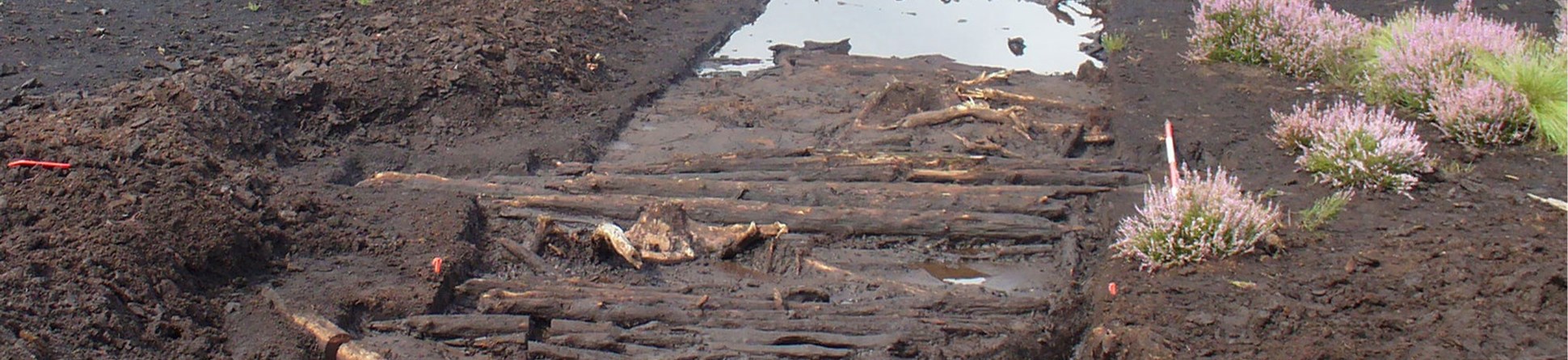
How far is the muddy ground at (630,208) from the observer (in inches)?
222

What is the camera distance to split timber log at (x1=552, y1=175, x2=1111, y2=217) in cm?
794

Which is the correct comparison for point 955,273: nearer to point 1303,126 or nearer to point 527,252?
point 527,252

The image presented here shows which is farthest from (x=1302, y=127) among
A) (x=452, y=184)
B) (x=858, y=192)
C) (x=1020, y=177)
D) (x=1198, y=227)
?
(x=452, y=184)

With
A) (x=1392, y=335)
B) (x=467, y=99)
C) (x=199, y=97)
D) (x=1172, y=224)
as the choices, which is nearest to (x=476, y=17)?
(x=467, y=99)

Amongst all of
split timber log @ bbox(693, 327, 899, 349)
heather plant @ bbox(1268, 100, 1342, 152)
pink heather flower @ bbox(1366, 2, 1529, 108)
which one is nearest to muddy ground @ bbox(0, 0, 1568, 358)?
split timber log @ bbox(693, 327, 899, 349)

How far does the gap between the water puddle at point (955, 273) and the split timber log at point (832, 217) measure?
0.30 metres

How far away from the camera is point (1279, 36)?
443 inches

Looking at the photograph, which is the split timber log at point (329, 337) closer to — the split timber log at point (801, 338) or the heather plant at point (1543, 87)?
the split timber log at point (801, 338)

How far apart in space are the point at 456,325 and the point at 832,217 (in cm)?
242

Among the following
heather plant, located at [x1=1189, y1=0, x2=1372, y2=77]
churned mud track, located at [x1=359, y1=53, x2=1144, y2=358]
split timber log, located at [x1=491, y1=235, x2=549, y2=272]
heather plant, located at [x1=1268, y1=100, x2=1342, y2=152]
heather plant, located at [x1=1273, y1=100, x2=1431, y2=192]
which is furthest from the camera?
heather plant, located at [x1=1189, y1=0, x2=1372, y2=77]

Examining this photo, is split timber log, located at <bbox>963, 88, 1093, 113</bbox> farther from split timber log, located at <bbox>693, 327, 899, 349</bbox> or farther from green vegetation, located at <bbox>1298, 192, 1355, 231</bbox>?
split timber log, located at <bbox>693, 327, 899, 349</bbox>

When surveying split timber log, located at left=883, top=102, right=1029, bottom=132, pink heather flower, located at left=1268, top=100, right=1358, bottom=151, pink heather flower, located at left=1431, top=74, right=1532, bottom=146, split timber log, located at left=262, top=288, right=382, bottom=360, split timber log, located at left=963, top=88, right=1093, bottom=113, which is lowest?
split timber log, located at left=963, top=88, right=1093, bottom=113

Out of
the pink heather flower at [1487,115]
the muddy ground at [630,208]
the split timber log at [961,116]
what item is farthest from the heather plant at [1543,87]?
the split timber log at [961,116]

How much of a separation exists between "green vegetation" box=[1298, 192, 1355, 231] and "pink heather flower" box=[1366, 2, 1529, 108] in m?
2.14
